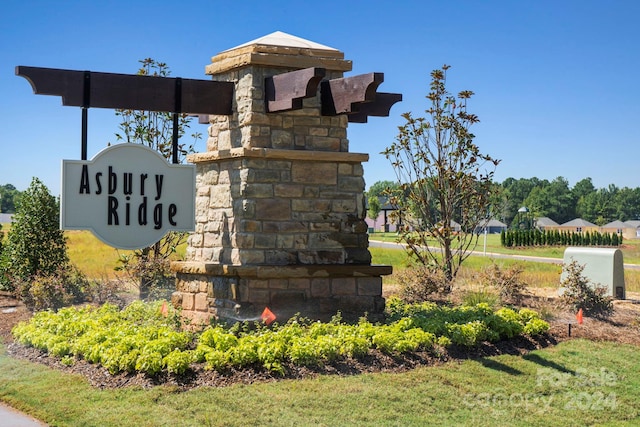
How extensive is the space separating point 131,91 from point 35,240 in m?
6.54

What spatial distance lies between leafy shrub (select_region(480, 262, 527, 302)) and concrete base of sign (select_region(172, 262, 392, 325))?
458cm

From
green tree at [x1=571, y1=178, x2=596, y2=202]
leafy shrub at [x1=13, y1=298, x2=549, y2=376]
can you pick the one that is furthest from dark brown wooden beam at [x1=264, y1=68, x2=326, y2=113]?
green tree at [x1=571, y1=178, x2=596, y2=202]

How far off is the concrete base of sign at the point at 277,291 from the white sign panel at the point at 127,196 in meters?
0.89

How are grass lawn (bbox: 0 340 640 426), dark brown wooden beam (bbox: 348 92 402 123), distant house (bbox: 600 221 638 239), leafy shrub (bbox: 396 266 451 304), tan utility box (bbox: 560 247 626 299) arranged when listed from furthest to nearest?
1. distant house (bbox: 600 221 638 239)
2. tan utility box (bbox: 560 247 626 299)
3. leafy shrub (bbox: 396 266 451 304)
4. dark brown wooden beam (bbox: 348 92 402 123)
5. grass lawn (bbox: 0 340 640 426)

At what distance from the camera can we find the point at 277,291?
29.7ft

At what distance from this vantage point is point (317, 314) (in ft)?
30.3

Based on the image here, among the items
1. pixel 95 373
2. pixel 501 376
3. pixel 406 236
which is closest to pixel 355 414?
pixel 501 376

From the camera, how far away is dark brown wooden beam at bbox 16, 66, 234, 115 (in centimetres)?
852

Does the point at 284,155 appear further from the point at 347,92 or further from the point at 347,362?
the point at 347,362

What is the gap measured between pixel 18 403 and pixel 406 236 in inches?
399

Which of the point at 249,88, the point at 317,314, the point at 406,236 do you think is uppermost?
the point at 249,88

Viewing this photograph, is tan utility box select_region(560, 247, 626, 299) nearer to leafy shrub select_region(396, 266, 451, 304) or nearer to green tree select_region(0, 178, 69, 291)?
leafy shrub select_region(396, 266, 451, 304)

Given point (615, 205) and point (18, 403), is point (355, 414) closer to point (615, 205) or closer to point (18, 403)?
point (18, 403)

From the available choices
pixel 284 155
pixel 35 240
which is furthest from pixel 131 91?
pixel 35 240
